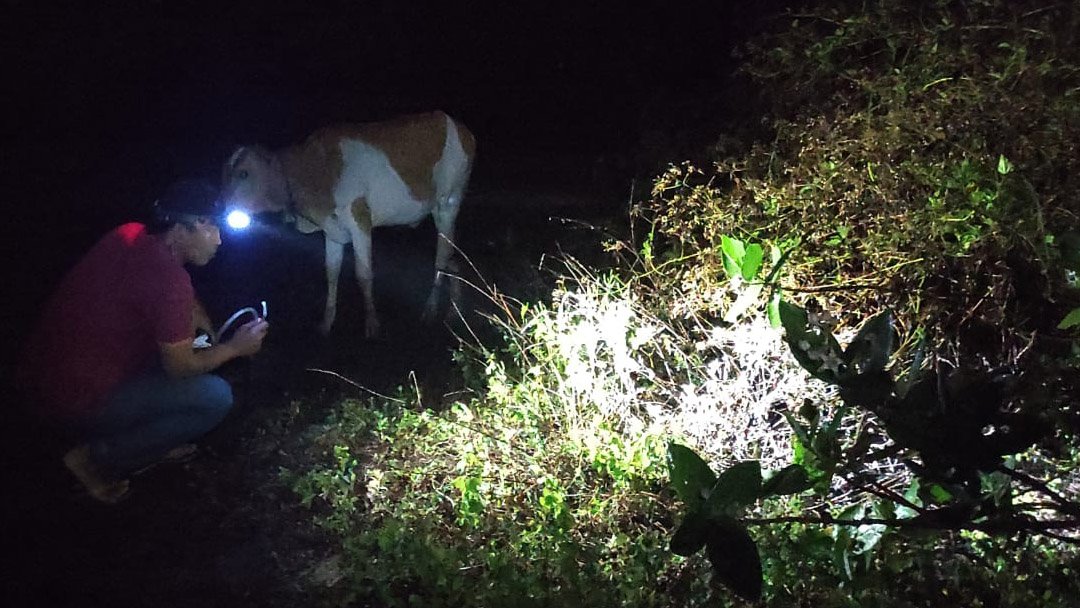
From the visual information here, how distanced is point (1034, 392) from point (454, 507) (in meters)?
2.13

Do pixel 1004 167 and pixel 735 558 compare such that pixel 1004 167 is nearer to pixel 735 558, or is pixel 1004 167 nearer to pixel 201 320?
pixel 735 558

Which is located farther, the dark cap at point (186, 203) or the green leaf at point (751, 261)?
the dark cap at point (186, 203)

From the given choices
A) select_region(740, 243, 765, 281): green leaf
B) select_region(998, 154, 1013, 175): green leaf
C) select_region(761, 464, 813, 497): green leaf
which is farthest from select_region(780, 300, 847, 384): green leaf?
select_region(998, 154, 1013, 175): green leaf

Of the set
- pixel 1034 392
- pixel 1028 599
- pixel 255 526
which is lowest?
pixel 255 526

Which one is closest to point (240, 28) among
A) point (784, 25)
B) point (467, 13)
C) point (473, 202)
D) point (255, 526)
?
point (467, 13)

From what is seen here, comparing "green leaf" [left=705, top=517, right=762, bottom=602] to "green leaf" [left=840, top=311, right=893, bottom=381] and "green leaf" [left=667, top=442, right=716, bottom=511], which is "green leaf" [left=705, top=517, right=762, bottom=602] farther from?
"green leaf" [left=840, top=311, right=893, bottom=381]

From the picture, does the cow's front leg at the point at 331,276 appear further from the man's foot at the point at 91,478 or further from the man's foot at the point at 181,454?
the man's foot at the point at 91,478

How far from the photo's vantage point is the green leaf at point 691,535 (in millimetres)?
2004

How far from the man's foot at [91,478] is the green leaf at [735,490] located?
295cm

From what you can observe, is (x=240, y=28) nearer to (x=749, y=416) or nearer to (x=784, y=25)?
(x=784, y=25)

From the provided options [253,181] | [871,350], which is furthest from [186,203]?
[871,350]

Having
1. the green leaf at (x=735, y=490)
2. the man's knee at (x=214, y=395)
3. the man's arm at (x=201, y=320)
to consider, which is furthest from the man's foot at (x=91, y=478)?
the green leaf at (x=735, y=490)

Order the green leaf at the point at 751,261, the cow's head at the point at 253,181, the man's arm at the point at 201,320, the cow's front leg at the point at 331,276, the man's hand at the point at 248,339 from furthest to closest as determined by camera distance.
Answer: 1. the cow's front leg at the point at 331,276
2. the cow's head at the point at 253,181
3. the man's arm at the point at 201,320
4. the man's hand at the point at 248,339
5. the green leaf at the point at 751,261

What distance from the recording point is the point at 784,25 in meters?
5.59
